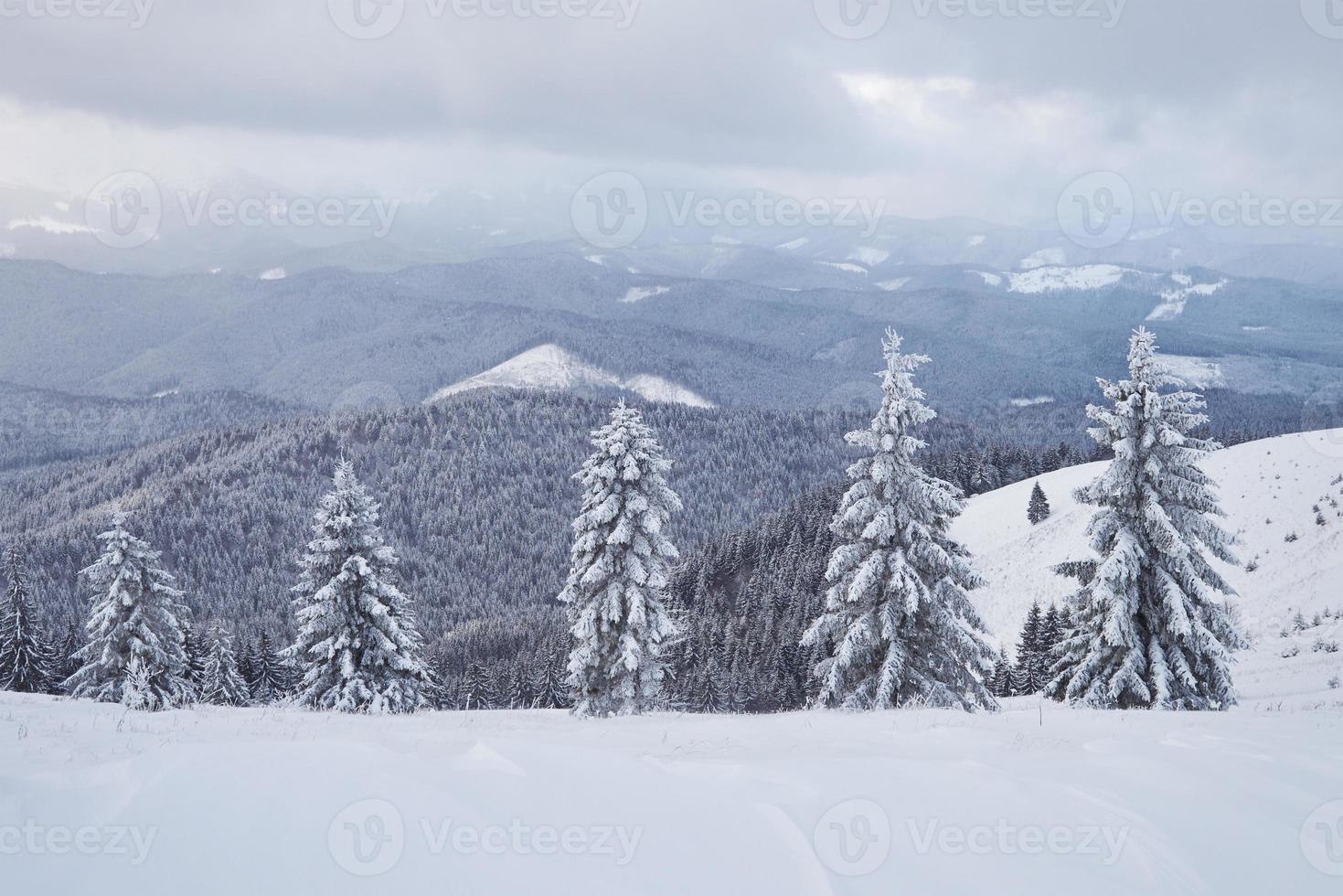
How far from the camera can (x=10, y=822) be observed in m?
4.75

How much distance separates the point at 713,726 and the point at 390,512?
18341 cm

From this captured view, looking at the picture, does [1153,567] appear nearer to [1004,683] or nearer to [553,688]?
[1004,683]

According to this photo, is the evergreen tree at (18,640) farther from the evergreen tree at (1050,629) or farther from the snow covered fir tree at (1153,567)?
the evergreen tree at (1050,629)

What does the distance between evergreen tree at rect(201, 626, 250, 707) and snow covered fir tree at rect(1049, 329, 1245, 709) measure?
135ft

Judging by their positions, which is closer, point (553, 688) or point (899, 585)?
point (899, 585)

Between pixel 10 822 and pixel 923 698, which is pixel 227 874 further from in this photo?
pixel 923 698

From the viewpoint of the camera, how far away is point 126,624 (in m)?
27.7

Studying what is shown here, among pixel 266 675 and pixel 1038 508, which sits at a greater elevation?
pixel 1038 508

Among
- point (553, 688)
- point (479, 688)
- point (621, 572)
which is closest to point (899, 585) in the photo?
point (621, 572)

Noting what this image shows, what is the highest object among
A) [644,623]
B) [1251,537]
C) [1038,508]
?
[1251,537]

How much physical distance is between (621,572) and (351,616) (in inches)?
359

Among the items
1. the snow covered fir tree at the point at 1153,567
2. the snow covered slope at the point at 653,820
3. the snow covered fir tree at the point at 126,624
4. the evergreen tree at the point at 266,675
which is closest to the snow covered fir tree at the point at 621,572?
the snow covered fir tree at the point at 1153,567

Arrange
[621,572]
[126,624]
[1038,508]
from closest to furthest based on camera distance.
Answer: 1. [621,572]
2. [126,624]
3. [1038,508]

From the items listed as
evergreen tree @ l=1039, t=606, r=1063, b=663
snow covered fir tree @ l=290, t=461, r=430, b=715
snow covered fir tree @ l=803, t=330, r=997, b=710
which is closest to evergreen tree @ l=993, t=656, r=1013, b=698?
evergreen tree @ l=1039, t=606, r=1063, b=663
